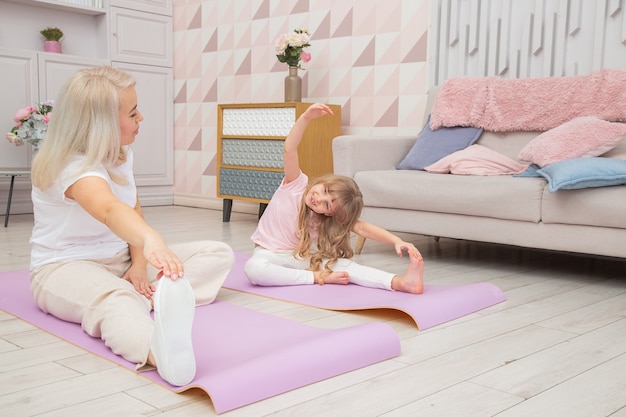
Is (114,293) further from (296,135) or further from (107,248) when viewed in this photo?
(296,135)

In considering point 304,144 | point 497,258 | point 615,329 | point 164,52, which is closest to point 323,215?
point 615,329

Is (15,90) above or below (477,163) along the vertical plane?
above

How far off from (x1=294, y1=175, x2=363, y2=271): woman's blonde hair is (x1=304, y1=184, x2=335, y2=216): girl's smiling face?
13 millimetres

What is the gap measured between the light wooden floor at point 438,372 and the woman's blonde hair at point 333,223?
296 millimetres

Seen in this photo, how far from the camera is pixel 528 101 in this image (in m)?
3.03

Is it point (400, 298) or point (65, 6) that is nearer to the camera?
point (400, 298)

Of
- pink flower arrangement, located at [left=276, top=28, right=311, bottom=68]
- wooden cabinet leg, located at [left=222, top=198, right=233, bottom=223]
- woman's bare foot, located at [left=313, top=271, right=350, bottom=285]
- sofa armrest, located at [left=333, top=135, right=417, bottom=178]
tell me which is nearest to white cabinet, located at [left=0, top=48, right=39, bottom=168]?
wooden cabinet leg, located at [left=222, top=198, right=233, bottom=223]

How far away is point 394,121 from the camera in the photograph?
3863 mm

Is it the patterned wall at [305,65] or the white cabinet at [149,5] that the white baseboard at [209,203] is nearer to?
the patterned wall at [305,65]

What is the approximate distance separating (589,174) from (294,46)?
6.88ft

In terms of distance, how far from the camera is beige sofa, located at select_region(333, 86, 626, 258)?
2.36 metres

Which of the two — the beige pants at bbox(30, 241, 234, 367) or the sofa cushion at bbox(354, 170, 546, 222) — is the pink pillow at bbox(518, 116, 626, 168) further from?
the beige pants at bbox(30, 241, 234, 367)

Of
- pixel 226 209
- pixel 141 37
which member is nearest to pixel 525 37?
pixel 226 209

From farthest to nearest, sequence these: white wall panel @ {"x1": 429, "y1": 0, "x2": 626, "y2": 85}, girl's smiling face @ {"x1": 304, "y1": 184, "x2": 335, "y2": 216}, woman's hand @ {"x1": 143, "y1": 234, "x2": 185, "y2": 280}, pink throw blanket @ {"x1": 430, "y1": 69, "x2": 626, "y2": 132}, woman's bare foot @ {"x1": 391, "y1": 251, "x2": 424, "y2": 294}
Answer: white wall panel @ {"x1": 429, "y1": 0, "x2": 626, "y2": 85} → pink throw blanket @ {"x1": 430, "y1": 69, "x2": 626, "y2": 132} → girl's smiling face @ {"x1": 304, "y1": 184, "x2": 335, "y2": 216} → woman's bare foot @ {"x1": 391, "y1": 251, "x2": 424, "y2": 294} → woman's hand @ {"x1": 143, "y1": 234, "x2": 185, "y2": 280}
